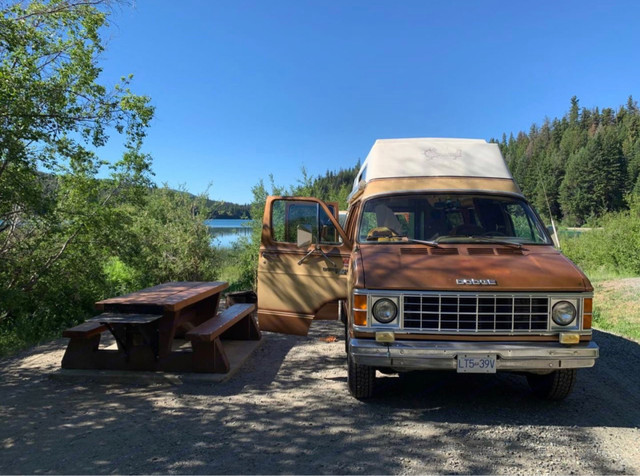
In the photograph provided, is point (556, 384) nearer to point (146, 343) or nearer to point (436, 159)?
point (436, 159)

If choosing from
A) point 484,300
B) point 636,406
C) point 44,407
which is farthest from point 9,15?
point 636,406

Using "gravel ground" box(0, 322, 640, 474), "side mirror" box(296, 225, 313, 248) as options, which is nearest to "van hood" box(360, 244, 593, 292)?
"side mirror" box(296, 225, 313, 248)

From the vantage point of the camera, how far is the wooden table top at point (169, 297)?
4.92 m

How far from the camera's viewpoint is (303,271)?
5.41m

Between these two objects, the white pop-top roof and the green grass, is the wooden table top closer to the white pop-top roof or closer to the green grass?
the white pop-top roof

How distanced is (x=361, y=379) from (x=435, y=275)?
51.9 inches

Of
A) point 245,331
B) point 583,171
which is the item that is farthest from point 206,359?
point 583,171

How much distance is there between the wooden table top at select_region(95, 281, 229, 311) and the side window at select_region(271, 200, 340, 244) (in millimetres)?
1321

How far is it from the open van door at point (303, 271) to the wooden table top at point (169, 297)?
0.94 metres

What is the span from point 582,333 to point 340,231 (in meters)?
2.74

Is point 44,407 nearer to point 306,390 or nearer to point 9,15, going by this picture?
point 306,390

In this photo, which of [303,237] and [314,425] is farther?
[303,237]

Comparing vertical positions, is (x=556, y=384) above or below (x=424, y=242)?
below

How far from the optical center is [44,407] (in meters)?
4.27
